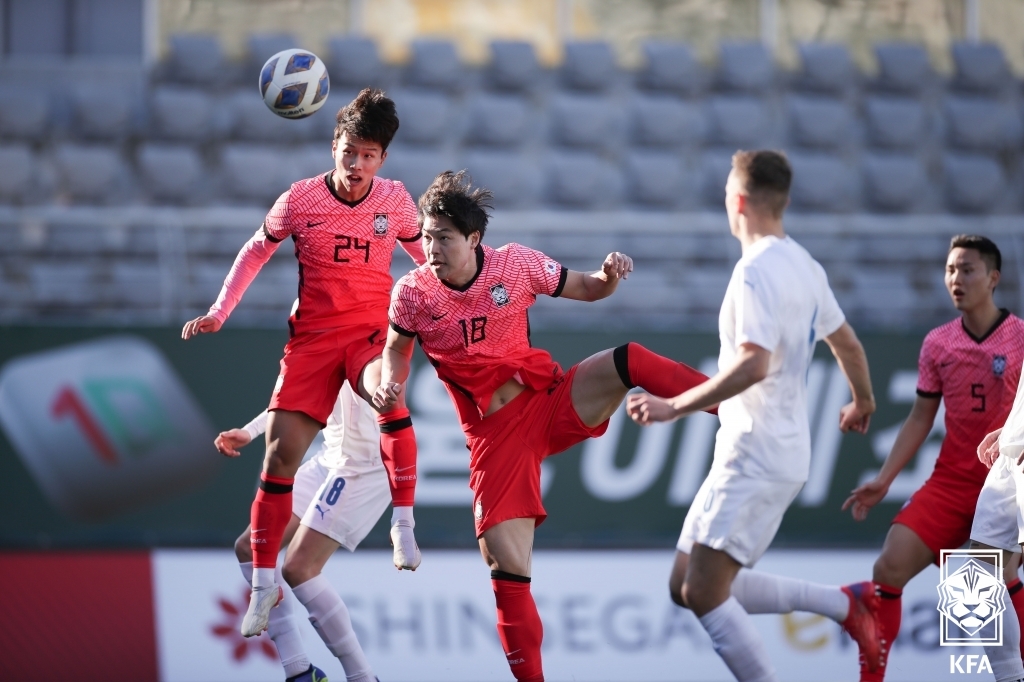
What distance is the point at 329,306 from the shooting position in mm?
5332

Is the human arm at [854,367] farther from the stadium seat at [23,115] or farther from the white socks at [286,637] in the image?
the stadium seat at [23,115]

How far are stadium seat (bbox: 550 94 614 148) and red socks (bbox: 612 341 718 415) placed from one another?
6151mm

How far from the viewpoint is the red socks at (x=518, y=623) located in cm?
482

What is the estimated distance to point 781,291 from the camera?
13.9ft

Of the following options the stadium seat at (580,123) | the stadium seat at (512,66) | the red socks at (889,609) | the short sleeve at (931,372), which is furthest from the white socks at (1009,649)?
the stadium seat at (512,66)

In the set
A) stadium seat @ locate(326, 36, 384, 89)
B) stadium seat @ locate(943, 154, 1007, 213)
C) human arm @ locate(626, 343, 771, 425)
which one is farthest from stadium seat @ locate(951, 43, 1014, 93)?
human arm @ locate(626, 343, 771, 425)

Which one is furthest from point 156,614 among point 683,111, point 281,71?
point 683,111

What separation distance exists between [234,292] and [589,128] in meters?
5.96

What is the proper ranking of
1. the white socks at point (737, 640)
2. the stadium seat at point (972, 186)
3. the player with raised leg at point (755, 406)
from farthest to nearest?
the stadium seat at point (972, 186) → the white socks at point (737, 640) → the player with raised leg at point (755, 406)

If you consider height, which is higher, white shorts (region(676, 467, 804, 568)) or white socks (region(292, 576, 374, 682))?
white shorts (region(676, 467, 804, 568))

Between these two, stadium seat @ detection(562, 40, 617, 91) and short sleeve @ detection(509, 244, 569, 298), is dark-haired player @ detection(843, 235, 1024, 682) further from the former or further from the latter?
stadium seat @ detection(562, 40, 617, 91)

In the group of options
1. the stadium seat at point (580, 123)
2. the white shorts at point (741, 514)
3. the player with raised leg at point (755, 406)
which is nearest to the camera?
the player with raised leg at point (755, 406)

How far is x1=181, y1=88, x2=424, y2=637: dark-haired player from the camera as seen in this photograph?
5129 millimetres

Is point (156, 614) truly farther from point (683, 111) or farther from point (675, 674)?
point (683, 111)
